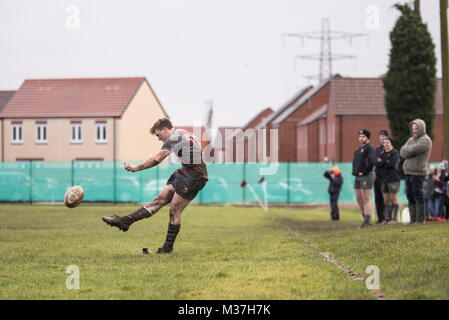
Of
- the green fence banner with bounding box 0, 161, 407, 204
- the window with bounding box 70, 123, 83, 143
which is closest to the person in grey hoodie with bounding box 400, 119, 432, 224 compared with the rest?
the green fence banner with bounding box 0, 161, 407, 204

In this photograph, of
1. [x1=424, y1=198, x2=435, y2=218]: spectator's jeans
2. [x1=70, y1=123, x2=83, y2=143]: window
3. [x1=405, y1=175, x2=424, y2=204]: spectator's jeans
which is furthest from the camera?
[x1=70, y1=123, x2=83, y2=143]: window

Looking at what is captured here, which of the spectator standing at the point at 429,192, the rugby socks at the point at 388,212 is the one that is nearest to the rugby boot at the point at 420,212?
the rugby socks at the point at 388,212

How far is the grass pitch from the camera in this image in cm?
658

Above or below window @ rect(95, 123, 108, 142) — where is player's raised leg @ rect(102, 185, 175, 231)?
below

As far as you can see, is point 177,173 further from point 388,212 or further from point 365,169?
point 388,212

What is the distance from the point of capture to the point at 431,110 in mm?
35562

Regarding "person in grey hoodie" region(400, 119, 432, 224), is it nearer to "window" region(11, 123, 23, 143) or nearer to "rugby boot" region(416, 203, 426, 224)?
"rugby boot" region(416, 203, 426, 224)

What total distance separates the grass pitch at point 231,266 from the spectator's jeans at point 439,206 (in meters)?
6.88

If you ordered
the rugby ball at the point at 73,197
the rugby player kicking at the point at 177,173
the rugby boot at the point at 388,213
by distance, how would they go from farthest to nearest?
the rugby boot at the point at 388,213, the rugby ball at the point at 73,197, the rugby player kicking at the point at 177,173

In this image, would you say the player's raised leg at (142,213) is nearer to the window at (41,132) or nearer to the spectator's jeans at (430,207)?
the spectator's jeans at (430,207)

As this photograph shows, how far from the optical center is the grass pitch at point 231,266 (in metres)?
6.58

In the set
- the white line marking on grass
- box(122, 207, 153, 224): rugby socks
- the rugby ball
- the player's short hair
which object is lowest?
the white line marking on grass
